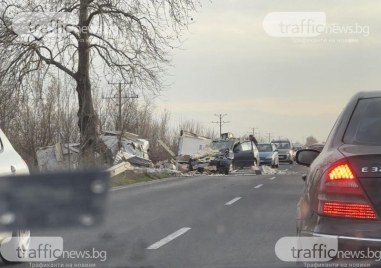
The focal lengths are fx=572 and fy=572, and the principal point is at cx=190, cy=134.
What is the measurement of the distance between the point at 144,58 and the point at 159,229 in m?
16.4

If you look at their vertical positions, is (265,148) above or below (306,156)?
below

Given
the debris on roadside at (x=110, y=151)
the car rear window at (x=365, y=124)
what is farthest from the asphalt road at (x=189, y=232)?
the debris on roadside at (x=110, y=151)

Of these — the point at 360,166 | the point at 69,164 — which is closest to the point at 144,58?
the point at 69,164

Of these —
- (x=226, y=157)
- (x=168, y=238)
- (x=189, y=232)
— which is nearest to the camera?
(x=168, y=238)

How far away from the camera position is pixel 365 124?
4043 millimetres

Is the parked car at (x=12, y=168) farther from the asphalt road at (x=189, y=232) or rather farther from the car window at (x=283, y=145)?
the car window at (x=283, y=145)

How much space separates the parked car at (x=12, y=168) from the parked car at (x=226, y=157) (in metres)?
21.7

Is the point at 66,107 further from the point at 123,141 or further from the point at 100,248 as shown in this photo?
the point at 100,248

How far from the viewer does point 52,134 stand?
1053 inches

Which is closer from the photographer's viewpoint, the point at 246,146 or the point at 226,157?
the point at 226,157

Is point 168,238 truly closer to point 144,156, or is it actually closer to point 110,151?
point 110,151

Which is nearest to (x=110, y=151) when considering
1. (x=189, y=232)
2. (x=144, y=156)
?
(x=144, y=156)

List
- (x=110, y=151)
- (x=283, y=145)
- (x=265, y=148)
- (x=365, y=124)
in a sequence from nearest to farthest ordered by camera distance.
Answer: (x=365, y=124) < (x=110, y=151) < (x=265, y=148) < (x=283, y=145)

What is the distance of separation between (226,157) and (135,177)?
7424 mm
